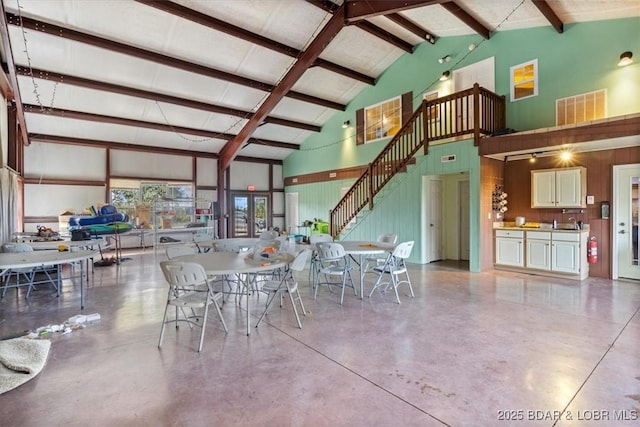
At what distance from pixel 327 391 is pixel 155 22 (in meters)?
7.60

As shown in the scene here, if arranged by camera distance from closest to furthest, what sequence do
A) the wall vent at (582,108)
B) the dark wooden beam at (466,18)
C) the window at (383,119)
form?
the wall vent at (582,108), the dark wooden beam at (466,18), the window at (383,119)

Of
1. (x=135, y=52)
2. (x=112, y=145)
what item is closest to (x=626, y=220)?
(x=135, y=52)

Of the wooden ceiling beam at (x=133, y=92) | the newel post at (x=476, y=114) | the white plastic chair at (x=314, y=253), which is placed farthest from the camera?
the wooden ceiling beam at (x=133, y=92)

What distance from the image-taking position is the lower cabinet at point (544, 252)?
19.2 feet

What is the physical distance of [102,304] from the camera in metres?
4.70

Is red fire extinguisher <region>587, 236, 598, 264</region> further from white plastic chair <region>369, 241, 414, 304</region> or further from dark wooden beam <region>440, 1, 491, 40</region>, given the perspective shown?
dark wooden beam <region>440, 1, 491, 40</region>

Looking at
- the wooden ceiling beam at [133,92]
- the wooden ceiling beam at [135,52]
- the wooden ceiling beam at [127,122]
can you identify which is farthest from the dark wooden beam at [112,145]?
the wooden ceiling beam at [135,52]

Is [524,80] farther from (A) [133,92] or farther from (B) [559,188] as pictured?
(A) [133,92]

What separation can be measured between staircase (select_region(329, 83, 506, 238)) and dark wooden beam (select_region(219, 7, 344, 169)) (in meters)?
2.65

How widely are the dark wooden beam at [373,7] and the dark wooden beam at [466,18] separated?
127 centimetres

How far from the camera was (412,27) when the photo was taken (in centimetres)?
791

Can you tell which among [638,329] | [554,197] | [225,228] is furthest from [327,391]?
[225,228]

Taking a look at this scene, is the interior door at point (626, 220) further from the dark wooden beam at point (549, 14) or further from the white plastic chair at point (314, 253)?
the white plastic chair at point (314, 253)

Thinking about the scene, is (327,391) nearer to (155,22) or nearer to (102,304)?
(102,304)
